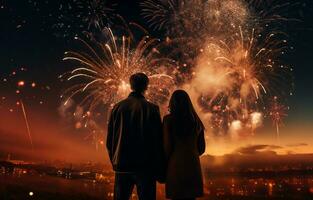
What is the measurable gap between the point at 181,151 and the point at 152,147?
391 mm

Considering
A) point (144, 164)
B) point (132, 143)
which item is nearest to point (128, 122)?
point (132, 143)

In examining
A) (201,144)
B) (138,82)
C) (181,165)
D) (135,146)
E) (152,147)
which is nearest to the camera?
(135,146)

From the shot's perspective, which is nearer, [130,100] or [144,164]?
[144,164]

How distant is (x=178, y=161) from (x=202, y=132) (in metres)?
0.55

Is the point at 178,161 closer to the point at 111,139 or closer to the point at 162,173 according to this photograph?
the point at 162,173

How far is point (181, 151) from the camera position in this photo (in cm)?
456

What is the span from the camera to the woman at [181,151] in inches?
178

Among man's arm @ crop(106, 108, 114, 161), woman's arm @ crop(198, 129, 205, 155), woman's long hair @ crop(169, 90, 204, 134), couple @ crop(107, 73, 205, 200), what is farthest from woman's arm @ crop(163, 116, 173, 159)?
man's arm @ crop(106, 108, 114, 161)

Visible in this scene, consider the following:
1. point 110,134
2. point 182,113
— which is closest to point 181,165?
point 182,113

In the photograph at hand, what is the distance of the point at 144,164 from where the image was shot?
169 inches

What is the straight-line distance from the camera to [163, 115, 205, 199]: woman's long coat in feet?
14.8

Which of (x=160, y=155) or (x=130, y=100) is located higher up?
(x=130, y=100)

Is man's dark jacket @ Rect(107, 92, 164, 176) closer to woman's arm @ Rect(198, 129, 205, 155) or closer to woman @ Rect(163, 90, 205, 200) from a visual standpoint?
woman @ Rect(163, 90, 205, 200)

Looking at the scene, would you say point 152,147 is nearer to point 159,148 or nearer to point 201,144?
point 159,148
